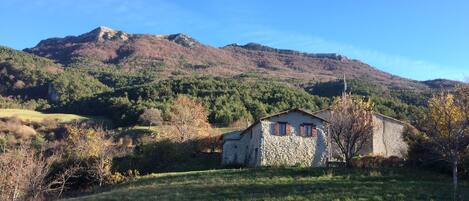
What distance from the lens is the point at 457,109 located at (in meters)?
31.0

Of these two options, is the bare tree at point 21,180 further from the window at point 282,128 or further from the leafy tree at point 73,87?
the leafy tree at point 73,87

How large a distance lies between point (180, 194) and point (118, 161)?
29.1 meters

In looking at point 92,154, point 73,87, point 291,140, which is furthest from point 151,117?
point 73,87

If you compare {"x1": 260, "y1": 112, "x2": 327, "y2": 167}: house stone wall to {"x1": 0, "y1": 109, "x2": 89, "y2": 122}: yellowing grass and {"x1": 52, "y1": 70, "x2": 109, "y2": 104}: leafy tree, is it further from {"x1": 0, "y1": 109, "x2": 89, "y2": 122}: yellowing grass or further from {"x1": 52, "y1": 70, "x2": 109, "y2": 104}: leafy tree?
{"x1": 52, "y1": 70, "x2": 109, "y2": 104}: leafy tree

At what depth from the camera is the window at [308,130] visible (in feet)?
173

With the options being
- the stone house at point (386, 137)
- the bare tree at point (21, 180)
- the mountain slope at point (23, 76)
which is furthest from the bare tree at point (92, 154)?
the mountain slope at point (23, 76)

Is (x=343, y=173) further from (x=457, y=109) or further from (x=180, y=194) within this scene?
(x=180, y=194)

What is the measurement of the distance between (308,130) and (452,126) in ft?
76.1

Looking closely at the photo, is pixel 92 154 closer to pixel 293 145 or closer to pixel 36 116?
pixel 293 145

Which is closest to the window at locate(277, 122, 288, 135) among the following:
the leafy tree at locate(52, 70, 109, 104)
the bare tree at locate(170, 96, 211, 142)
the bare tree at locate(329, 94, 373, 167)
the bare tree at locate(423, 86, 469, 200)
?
the bare tree at locate(329, 94, 373, 167)

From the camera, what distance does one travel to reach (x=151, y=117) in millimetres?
89688

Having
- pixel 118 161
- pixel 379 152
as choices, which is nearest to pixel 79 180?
pixel 118 161

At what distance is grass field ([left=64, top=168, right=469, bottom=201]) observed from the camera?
28.1 meters

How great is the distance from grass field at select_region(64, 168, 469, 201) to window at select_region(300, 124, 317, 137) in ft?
42.0
